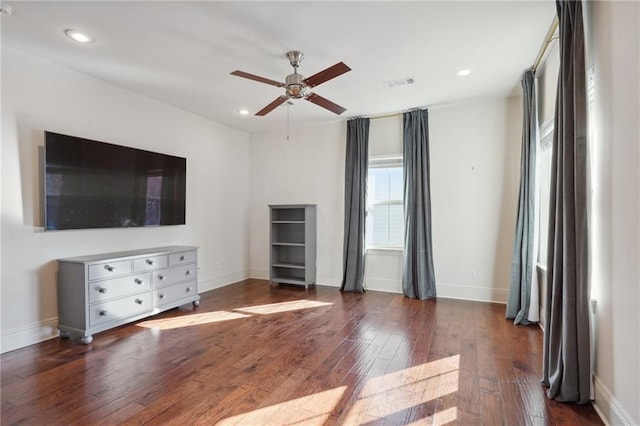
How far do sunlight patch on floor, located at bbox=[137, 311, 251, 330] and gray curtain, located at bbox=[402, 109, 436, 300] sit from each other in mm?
2440

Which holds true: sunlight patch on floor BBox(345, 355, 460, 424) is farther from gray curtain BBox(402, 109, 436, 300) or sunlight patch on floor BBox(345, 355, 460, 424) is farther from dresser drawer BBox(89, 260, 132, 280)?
dresser drawer BBox(89, 260, 132, 280)

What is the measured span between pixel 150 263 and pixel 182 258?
46 cm

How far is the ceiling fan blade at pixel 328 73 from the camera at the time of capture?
2.46m

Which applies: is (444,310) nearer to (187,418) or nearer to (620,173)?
(620,173)

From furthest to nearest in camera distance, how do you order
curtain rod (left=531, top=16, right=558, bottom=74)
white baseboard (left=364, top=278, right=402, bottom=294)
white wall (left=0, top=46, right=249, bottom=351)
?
white baseboard (left=364, top=278, right=402, bottom=294) < white wall (left=0, top=46, right=249, bottom=351) < curtain rod (left=531, top=16, right=558, bottom=74)

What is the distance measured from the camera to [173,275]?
13.0 ft

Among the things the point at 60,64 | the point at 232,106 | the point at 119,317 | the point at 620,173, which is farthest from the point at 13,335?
the point at 620,173

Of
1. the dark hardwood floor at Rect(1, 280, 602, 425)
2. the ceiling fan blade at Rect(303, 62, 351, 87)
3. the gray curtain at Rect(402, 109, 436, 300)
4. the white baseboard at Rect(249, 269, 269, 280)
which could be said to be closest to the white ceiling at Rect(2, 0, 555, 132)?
the ceiling fan blade at Rect(303, 62, 351, 87)

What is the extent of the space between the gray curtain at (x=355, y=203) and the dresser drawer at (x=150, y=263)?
8.79ft

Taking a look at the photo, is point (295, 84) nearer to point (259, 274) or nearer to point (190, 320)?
point (190, 320)

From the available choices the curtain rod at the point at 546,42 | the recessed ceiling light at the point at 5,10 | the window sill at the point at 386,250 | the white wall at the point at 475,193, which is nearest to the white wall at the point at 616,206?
the curtain rod at the point at 546,42

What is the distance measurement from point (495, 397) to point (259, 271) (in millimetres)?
4600

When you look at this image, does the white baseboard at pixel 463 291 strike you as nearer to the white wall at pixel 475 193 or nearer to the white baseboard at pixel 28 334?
the white wall at pixel 475 193

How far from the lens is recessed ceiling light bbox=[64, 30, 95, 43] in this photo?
267cm
